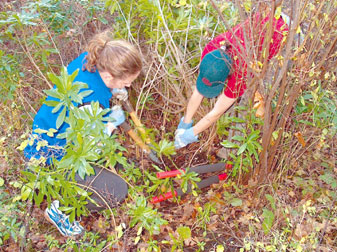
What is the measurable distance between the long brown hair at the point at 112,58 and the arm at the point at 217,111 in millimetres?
757

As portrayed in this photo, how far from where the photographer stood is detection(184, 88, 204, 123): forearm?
2.49 m

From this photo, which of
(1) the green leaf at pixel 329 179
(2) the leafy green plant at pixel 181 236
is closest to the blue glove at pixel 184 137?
(2) the leafy green plant at pixel 181 236

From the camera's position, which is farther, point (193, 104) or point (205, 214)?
point (193, 104)

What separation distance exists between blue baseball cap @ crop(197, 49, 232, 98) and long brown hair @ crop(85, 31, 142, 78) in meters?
0.51

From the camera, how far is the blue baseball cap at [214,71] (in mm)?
2091

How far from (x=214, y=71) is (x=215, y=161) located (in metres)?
1.03

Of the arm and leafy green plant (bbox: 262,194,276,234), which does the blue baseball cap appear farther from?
leafy green plant (bbox: 262,194,276,234)

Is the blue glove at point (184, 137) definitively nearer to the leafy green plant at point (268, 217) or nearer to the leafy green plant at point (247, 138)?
the leafy green plant at point (247, 138)

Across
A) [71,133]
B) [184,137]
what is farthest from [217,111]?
[71,133]

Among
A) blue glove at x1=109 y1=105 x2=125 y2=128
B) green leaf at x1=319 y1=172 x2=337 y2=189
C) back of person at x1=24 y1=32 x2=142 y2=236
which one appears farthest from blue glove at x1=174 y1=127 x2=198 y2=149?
green leaf at x1=319 y1=172 x2=337 y2=189

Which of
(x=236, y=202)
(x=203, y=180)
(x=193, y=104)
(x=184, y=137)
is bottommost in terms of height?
(x=236, y=202)

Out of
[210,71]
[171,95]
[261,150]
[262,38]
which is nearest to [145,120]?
[171,95]

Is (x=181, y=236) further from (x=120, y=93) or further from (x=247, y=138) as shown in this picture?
(x=120, y=93)

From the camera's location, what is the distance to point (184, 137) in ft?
8.78
